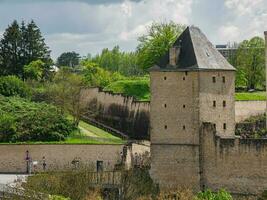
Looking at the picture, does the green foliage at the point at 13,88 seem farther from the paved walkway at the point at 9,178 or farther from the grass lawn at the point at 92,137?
the paved walkway at the point at 9,178

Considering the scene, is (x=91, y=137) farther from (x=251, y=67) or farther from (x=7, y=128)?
(x=251, y=67)

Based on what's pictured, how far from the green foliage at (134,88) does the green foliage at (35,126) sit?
29.9ft

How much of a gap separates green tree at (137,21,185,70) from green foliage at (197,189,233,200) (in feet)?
85.9

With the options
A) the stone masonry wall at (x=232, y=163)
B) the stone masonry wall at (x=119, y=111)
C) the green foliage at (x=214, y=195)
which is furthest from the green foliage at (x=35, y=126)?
the green foliage at (x=214, y=195)

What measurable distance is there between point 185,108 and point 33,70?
84.9 ft

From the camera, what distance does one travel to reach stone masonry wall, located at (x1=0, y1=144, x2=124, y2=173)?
1566 inches

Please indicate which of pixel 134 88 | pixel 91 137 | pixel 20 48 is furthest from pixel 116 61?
pixel 91 137

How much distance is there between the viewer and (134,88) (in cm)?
5391

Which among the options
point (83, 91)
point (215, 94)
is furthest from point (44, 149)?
point (83, 91)

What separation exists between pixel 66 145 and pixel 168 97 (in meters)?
7.46

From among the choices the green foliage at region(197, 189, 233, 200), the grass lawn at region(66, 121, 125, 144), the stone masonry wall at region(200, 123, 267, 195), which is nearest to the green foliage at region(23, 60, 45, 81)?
the grass lawn at region(66, 121, 125, 144)

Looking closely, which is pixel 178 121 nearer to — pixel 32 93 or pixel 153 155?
pixel 153 155

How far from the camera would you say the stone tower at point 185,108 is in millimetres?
35156

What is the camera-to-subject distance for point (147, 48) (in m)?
59.1
